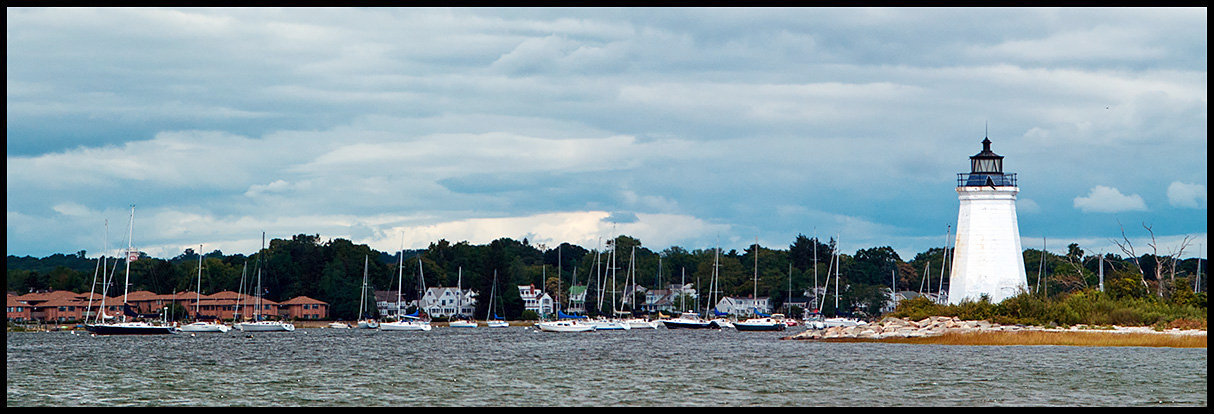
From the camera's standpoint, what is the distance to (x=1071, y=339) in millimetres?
53844

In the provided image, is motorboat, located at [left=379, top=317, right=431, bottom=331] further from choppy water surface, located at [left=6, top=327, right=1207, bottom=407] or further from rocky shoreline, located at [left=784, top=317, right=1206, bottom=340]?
choppy water surface, located at [left=6, top=327, right=1207, bottom=407]

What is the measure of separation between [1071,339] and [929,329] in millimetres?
9190

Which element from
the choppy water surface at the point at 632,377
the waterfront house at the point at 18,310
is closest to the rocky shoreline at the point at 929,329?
the choppy water surface at the point at 632,377

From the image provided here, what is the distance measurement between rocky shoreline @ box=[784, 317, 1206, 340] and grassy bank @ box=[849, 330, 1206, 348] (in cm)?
50

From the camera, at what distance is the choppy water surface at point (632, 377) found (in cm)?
3045

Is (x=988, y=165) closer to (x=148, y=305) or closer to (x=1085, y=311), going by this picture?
(x=1085, y=311)

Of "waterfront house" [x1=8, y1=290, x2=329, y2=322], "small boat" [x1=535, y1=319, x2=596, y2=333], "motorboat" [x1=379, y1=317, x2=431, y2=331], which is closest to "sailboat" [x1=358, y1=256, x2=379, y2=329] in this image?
"motorboat" [x1=379, y1=317, x2=431, y2=331]

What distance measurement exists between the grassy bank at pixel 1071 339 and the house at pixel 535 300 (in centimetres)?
9489

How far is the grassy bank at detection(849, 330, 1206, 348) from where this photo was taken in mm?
49844

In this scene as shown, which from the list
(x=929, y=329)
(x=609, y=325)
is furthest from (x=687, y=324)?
(x=929, y=329)

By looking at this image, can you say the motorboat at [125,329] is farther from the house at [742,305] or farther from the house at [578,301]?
the house at [742,305]
